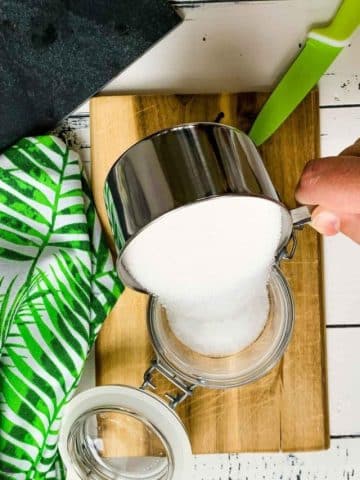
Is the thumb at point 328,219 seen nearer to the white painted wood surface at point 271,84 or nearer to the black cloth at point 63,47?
the white painted wood surface at point 271,84

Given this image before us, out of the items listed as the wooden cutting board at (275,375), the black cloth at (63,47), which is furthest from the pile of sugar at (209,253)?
the black cloth at (63,47)

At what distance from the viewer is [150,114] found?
0.62m

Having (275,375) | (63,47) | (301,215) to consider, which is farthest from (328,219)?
(63,47)

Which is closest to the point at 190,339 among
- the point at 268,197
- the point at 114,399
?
the point at 114,399

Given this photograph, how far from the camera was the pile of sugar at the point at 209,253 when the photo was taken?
16.9 inches

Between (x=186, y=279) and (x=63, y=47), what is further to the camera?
(x=63, y=47)

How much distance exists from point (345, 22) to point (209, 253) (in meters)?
0.30

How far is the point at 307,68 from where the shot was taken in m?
0.62

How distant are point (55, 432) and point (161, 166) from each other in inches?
10.1

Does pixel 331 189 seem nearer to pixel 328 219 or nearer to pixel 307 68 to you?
pixel 328 219

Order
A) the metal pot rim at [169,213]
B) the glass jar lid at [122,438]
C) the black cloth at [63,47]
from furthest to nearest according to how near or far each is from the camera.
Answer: the black cloth at [63,47], the glass jar lid at [122,438], the metal pot rim at [169,213]

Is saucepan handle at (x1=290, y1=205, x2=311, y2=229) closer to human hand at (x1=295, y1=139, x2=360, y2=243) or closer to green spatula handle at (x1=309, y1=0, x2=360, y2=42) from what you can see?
human hand at (x1=295, y1=139, x2=360, y2=243)

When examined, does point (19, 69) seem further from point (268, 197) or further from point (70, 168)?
point (268, 197)

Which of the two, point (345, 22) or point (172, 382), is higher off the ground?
point (345, 22)
